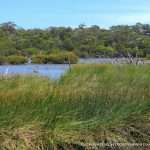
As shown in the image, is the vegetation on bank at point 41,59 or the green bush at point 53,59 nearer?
the vegetation on bank at point 41,59

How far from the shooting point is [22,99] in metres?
8.66

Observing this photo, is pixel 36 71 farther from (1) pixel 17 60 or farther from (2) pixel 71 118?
(1) pixel 17 60

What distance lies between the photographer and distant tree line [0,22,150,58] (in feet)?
113

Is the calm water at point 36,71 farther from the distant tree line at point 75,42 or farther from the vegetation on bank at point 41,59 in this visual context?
the distant tree line at point 75,42

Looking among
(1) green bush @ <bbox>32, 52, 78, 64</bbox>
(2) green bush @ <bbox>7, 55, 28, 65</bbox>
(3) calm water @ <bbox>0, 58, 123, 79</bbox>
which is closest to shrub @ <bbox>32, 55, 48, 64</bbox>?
(1) green bush @ <bbox>32, 52, 78, 64</bbox>

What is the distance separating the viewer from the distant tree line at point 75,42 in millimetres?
34312

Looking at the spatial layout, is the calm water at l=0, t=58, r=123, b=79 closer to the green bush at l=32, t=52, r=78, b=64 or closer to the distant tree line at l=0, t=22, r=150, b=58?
the green bush at l=32, t=52, r=78, b=64

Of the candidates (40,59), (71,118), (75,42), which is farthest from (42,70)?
(75,42)

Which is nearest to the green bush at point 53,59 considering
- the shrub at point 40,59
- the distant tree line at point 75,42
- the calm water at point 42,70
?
the shrub at point 40,59

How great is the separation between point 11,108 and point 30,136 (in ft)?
1.87

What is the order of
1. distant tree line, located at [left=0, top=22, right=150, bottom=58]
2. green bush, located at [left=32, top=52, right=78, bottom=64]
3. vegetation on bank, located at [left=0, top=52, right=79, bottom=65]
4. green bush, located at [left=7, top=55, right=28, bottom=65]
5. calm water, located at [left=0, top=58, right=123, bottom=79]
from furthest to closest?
distant tree line, located at [left=0, top=22, right=150, bottom=58] < green bush, located at [left=32, top=52, right=78, bottom=64] < vegetation on bank, located at [left=0, top=52, right=79, bottom=65] < green bush, located at [left=7, top=55, right=28, bottom=65] < calm water, located at [left=0, top=58, right=123, bottom=79]

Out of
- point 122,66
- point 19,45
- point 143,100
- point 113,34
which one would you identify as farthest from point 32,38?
point 143,100

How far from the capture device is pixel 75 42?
4331cm

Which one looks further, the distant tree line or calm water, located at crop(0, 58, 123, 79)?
the distant tree line
